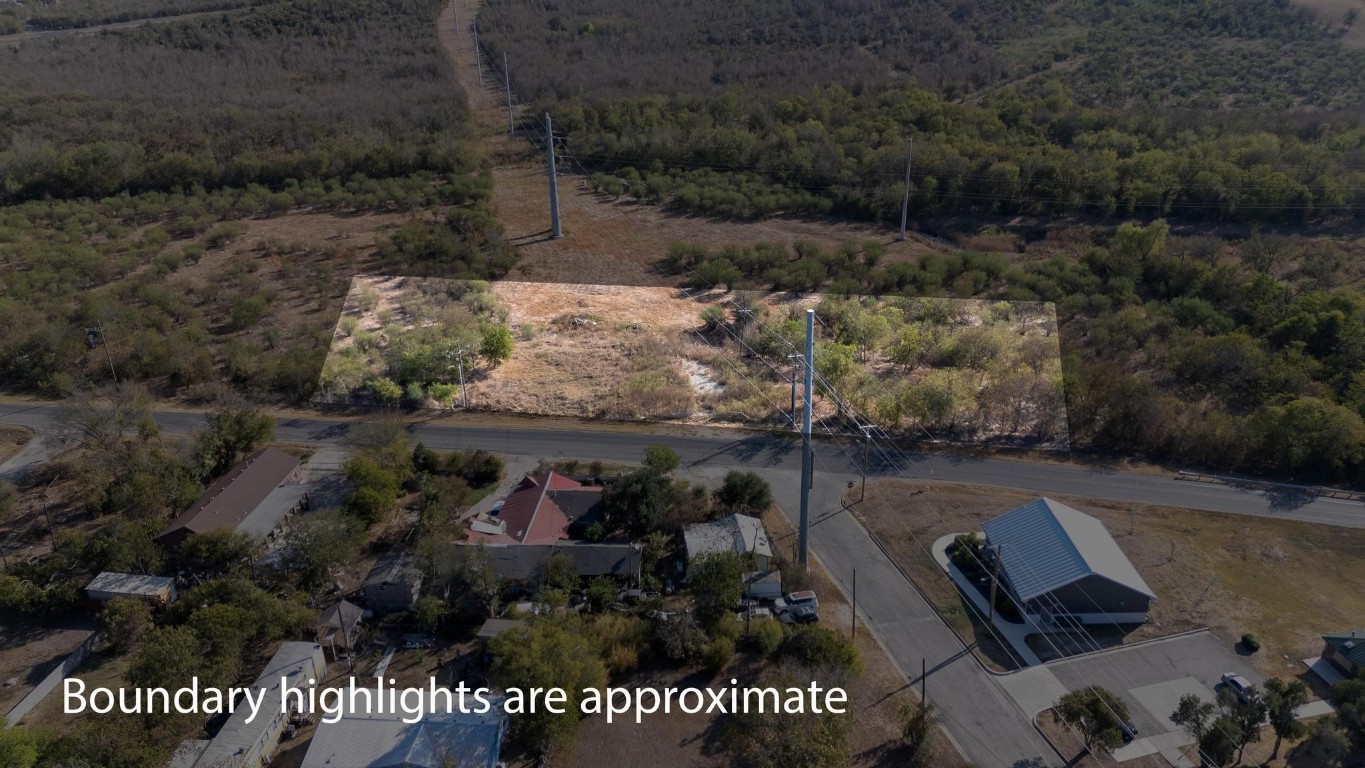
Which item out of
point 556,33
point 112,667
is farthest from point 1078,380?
point 556,33

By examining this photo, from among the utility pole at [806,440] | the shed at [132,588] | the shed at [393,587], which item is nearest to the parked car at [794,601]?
the utility pole at [806,440]

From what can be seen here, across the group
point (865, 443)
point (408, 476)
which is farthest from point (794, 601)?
point (408, 476)

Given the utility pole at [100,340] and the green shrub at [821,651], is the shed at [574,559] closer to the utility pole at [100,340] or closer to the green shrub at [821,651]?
the green shrub at [821,651]

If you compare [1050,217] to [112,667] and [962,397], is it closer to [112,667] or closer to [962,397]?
[962,397]

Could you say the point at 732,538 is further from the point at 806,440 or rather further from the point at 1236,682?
the point at 1236,682

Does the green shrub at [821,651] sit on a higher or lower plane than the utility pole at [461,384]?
lower

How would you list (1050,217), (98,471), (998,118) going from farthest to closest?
(998,118) → (1050,217) → (98,471)
